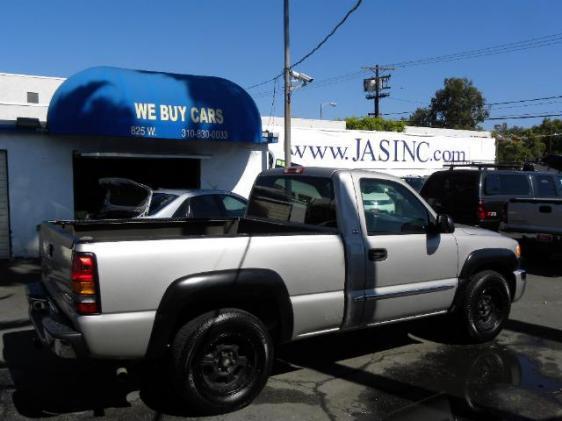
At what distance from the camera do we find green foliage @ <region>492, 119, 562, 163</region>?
61906mm

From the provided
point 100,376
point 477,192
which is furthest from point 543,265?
point 100,376

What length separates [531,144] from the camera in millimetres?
67625

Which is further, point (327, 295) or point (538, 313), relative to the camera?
point (538, 313)

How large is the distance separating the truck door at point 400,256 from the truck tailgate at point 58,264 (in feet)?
7.59

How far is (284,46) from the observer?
16375mm

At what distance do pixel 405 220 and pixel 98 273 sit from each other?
296 cm

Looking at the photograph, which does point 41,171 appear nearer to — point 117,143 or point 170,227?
point 117,143

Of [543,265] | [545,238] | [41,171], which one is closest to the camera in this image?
[545,238]

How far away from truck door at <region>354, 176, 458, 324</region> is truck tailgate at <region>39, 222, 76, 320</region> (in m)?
2.31

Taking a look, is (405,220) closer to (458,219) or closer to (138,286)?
(138,286)

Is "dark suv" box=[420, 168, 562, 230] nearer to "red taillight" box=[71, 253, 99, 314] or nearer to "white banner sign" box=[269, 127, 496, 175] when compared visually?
"white banner sign" box=[269, 127, 496, 175]

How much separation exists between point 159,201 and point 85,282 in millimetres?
5392

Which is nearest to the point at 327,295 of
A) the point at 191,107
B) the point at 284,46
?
the point at 191,107

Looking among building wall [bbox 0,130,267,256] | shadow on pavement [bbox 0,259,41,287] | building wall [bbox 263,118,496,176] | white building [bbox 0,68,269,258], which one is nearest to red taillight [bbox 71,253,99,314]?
shadow on pavement [bbox 0,259,41,287]
